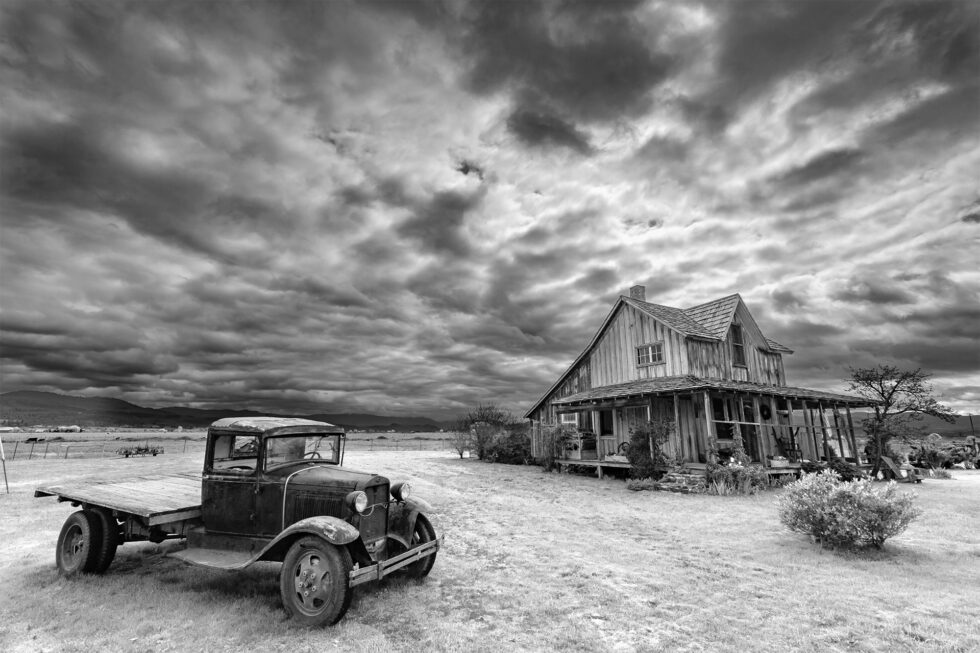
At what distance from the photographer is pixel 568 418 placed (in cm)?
2641

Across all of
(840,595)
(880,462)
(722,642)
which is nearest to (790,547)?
(840,595)

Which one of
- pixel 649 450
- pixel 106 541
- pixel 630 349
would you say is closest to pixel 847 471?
pixel 649 450

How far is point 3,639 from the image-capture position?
4.95 m

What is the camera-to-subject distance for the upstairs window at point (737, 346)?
23.0 meters

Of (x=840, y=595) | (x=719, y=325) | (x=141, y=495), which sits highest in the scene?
(x=719, y=325)

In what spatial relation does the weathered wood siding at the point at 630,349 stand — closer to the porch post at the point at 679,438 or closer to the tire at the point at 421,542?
the porch post at the point at 679,438

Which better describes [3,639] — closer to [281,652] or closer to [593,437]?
[281,652]

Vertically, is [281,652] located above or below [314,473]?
below

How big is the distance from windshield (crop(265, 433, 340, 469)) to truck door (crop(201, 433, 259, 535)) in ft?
0.65

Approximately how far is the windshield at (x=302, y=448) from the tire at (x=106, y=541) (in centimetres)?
268

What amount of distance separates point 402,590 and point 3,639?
3.99 metres

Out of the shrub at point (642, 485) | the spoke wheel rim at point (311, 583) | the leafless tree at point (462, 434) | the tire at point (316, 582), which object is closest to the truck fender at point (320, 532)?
the tire at point (316, 582)

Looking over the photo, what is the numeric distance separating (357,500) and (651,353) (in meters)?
19.0

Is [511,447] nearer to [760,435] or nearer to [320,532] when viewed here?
[760,435]
